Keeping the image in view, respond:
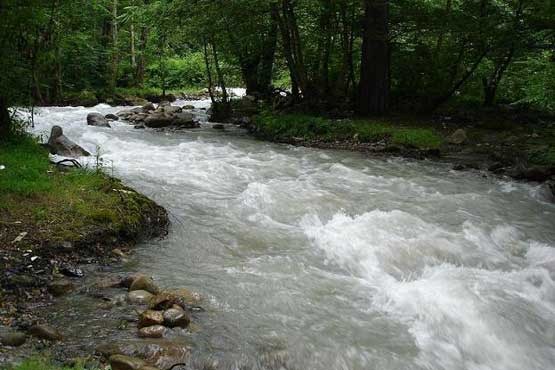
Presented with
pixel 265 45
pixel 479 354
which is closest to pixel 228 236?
pixel 479 354

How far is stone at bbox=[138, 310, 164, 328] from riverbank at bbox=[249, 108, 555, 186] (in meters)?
8.68

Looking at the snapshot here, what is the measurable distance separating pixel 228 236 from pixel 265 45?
13.3 meters

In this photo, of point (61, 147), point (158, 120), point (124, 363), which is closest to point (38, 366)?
point (124, 363)

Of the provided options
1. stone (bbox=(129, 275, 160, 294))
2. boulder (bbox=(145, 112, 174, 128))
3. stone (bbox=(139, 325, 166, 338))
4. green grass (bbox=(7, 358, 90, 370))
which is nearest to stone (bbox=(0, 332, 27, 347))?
green grass (bbox=(7, 358, 90, 370))

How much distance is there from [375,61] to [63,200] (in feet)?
36.3

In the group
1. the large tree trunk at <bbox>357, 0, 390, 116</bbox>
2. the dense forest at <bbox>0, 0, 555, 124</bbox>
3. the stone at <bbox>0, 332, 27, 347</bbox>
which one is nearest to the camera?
the stone at <bbox>0, 332, 27, 347</bbox>

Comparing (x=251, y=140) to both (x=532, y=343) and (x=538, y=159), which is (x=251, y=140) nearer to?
(x=538, y=159)

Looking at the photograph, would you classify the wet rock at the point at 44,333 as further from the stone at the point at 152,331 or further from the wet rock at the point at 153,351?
the stone at the point at 152,331

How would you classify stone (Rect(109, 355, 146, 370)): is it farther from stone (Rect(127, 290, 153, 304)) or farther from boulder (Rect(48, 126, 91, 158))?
boulder (Rect(48, 126, 91, 158))

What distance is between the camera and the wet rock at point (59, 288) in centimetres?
493

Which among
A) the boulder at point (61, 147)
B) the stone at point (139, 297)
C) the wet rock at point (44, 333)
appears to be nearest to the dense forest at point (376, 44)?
the boulder at point (61, 147)

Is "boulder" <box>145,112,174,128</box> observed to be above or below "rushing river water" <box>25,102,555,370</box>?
above

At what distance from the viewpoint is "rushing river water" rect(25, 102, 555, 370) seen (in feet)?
→ 15.1

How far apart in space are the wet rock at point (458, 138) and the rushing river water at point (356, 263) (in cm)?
244
